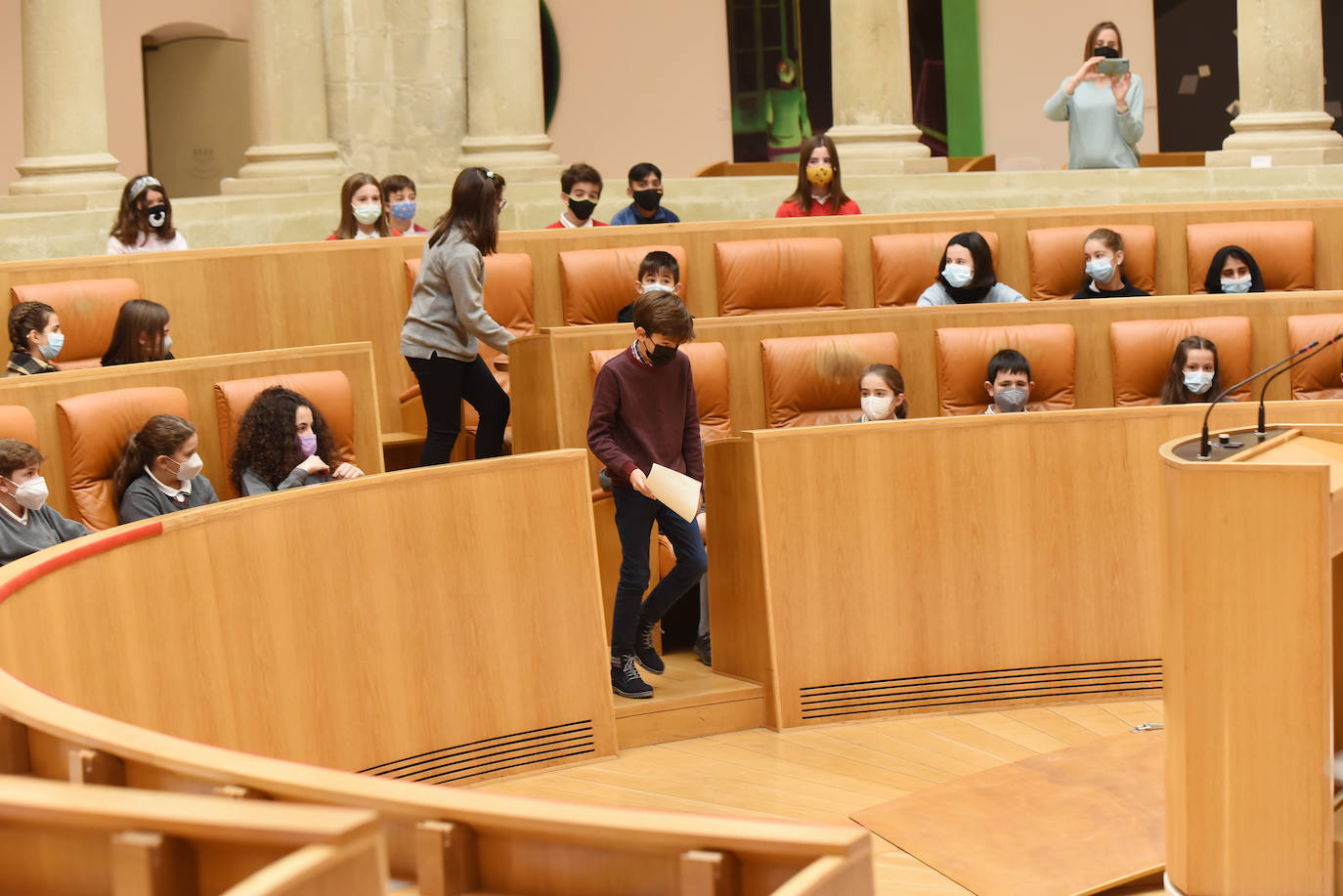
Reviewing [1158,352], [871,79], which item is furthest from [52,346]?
[871,79]

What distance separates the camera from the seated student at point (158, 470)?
4.35 m

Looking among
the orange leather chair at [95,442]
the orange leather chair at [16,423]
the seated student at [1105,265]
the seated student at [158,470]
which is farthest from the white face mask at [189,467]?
the seated student at [1105,265]

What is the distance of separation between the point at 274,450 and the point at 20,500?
830 millimetres

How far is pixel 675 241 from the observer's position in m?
6.39

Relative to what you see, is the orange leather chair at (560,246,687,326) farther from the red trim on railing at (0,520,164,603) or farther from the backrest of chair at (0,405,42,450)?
the red trim on railing at (0,520,164,603)

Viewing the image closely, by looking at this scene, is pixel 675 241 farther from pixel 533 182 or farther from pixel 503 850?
pixel 503 850

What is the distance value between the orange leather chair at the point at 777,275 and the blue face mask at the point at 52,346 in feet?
7.64

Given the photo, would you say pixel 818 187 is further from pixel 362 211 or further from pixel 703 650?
pixel 703 650

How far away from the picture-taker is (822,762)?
14.8ft

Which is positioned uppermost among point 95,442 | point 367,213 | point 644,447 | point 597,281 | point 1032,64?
point 1032,64

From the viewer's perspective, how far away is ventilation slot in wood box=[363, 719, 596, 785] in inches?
167

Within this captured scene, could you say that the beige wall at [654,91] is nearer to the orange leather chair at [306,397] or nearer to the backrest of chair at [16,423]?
the orange leather chair at [306,397]

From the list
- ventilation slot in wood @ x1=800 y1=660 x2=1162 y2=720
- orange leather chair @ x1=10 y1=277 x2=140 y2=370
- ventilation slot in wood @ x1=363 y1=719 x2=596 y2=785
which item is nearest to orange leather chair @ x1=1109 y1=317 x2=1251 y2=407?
ventilation slot in wood @ x1=800 y1=660 x2=1162 y2=720

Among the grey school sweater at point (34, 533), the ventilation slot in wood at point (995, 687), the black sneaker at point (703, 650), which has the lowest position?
the ventilation slot in wood at point (995, 687)
